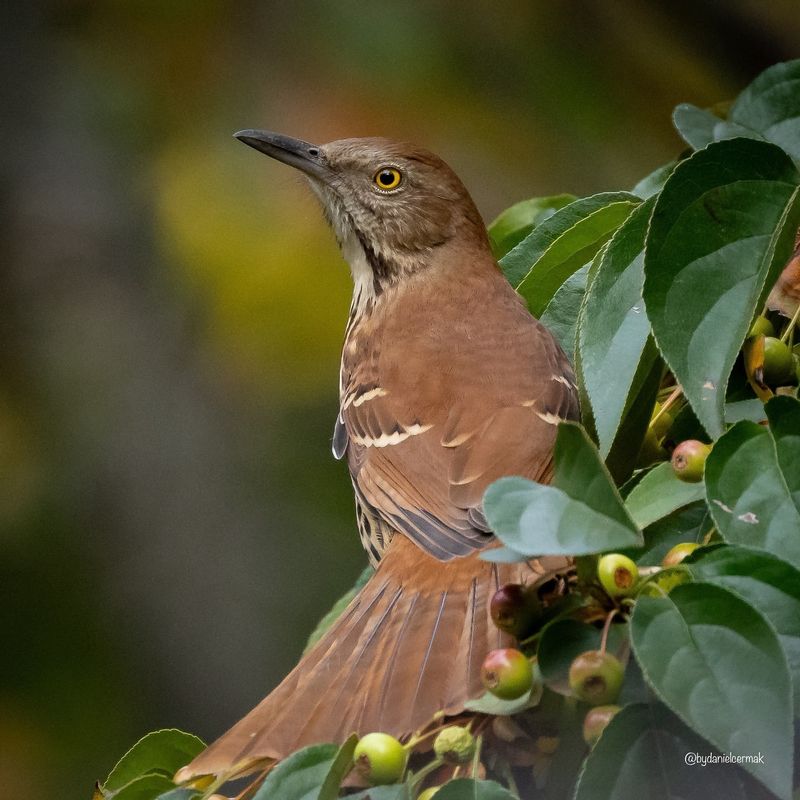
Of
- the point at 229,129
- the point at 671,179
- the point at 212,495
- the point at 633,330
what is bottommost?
the point at 212,495

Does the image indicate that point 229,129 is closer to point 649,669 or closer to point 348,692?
point 348,692

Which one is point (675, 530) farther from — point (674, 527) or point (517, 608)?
point (517, 608)

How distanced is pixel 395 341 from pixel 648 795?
1.91 metres

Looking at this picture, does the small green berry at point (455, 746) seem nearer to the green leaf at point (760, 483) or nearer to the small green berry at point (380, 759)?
the small green berry at point (380, 759)

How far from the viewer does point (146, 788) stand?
2.06 metres

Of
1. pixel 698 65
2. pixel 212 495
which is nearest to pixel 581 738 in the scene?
pixel 698 65

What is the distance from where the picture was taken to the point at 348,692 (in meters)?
2.19

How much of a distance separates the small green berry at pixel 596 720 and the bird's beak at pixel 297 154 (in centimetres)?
255

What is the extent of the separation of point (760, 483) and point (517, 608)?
1.26ft

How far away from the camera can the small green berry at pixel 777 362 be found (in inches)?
82.4

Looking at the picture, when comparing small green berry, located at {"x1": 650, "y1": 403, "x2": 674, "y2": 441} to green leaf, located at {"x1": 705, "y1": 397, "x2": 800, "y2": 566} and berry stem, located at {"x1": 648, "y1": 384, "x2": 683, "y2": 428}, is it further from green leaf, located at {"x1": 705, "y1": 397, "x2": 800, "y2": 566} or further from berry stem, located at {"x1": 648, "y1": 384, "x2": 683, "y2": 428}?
green leaf, located at {"x1": 705, "y1": 397, "x2": 800, "y2": 566}

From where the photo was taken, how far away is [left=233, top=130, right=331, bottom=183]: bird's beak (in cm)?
388

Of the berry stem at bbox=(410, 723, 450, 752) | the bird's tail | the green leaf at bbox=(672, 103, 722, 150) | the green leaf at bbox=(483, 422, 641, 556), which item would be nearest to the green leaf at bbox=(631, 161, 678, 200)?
the green leaf at bbox=(672, 103, 722, 150)

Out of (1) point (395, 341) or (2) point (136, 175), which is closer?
(1) point (395, 341)
